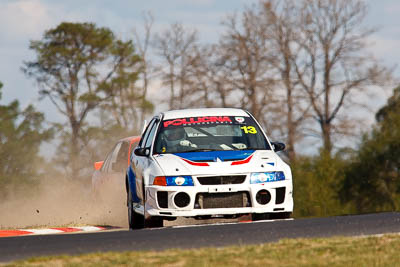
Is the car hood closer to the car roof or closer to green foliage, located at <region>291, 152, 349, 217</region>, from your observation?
the car roof

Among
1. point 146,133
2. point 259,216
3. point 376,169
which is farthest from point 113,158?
point 376,169

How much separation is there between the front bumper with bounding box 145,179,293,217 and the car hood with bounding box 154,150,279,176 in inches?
7.1

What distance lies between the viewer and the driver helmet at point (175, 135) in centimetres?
1220

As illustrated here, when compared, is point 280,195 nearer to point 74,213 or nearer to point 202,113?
point 202,113

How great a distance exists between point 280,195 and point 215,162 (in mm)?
900

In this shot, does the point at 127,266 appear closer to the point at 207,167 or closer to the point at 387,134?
the point at 207,167

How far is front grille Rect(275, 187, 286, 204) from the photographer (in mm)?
11352

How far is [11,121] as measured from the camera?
5428 centimetres

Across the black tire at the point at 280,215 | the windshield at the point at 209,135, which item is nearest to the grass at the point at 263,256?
the black tire at the point at 280,215

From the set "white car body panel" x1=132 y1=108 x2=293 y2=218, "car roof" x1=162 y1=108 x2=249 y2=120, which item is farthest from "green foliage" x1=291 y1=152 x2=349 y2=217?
"white car body panel" x1=132 y1=108 x2=293 y2=218

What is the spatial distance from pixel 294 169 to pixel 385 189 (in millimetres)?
8666

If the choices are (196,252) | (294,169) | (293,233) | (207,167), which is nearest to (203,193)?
(207,167)

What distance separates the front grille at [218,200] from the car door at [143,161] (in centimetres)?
79

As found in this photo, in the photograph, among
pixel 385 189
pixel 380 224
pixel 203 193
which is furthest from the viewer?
pixel 385 189
